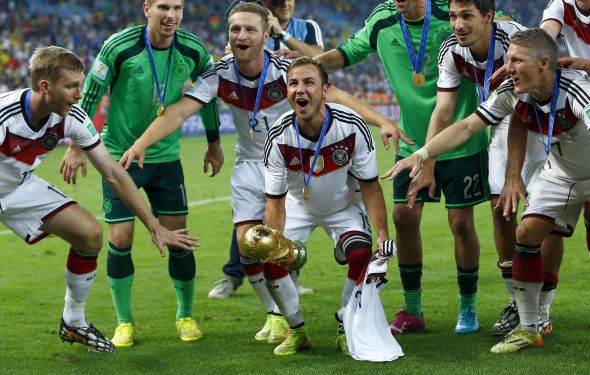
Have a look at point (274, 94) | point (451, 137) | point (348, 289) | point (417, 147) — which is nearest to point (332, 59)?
point (274, 94)

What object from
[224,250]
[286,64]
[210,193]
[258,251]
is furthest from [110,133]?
[210,193]

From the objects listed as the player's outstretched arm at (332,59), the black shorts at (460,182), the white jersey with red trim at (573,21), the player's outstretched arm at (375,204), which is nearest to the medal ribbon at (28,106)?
the player's outstretched arm at (375,204)

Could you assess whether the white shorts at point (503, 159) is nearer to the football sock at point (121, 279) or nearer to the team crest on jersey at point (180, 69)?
the team crest on jersey at point (180, 69)

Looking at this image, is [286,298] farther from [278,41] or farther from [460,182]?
[278,41]

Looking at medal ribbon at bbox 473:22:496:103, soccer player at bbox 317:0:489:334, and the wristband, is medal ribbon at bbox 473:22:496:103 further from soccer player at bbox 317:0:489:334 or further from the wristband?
the wristband

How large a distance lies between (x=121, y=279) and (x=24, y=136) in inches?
55.4

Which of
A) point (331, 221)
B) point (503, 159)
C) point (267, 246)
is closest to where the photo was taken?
point (267, 246)

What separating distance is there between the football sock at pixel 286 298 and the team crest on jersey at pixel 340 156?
81cm

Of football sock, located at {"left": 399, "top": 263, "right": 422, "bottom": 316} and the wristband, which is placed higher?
the wristband

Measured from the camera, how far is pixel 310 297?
335 inches

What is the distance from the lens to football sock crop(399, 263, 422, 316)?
708 centimetres

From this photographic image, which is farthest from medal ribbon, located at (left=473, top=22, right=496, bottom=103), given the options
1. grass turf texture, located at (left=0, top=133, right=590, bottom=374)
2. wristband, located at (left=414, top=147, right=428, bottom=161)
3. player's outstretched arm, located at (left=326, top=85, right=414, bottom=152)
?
grass turf texture, located at (left=0, top=133, right=590, bottom=374)

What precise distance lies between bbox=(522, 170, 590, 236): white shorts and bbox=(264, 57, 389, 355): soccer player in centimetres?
93

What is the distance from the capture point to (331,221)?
6.61 metres
